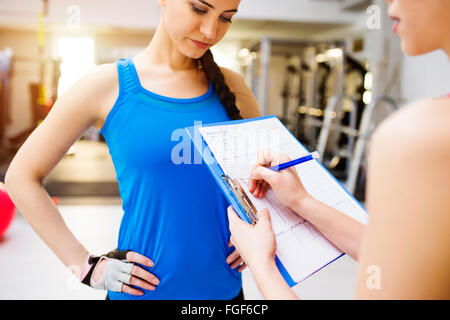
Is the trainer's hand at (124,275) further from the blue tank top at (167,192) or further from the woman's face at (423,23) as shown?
the woman's face at (423,23)

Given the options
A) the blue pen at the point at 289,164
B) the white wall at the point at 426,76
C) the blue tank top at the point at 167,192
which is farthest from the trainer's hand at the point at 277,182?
the white wall at the point at 426,76

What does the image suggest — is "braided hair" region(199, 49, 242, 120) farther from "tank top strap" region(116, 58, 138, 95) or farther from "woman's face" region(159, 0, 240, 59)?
"tank top strap" region(116, 58, 138, 95)

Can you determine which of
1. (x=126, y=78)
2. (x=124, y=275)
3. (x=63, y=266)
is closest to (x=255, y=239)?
(x=124, y=275)

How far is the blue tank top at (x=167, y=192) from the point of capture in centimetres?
91

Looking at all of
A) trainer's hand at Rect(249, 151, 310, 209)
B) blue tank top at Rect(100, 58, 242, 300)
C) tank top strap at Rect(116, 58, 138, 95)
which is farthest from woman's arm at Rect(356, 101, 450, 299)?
tank top strap at Rect(116, 58, 138, 95)

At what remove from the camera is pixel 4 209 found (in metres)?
3.29

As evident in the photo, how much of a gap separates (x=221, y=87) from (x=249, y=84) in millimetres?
7028

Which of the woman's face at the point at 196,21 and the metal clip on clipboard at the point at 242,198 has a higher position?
the woman's face at the point at 196,21

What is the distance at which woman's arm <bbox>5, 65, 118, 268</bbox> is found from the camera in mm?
913

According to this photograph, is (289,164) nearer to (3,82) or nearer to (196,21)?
(196,21)

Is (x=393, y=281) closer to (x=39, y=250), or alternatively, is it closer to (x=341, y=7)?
(x=39, y=250)

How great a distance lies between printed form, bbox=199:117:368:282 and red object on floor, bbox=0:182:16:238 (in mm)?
2990

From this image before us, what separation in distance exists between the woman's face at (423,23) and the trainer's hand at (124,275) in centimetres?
73
